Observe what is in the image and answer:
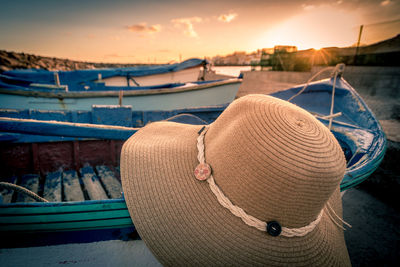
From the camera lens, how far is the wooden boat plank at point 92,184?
8.14ft

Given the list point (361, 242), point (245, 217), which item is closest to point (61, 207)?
point (245, 217)

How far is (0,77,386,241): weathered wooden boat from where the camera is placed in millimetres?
1325

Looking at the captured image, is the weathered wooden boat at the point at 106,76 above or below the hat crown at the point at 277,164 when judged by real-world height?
above

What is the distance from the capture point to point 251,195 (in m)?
1.03

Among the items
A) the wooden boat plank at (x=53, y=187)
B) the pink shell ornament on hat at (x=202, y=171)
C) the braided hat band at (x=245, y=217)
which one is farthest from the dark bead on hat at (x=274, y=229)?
the wooden boat plank at (x=53, y=187)

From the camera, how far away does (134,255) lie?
71.9 inches

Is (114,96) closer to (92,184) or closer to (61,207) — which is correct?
(92,184)

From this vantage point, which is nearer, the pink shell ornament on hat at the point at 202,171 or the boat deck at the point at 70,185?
the pink shell ornament on hat at the point at 202,171

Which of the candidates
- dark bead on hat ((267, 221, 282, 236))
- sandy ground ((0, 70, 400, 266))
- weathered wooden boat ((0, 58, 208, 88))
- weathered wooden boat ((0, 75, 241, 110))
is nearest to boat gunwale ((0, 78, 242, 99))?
weathered wooden boat ((0, 75, 241, 110))

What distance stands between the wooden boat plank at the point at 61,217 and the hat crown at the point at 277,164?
0.90m

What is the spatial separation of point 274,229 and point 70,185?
9.24ft

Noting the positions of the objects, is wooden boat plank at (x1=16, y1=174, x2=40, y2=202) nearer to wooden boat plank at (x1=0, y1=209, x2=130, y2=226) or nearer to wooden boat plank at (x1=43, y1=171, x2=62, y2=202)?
wooden boat plank at (x1=43, y1=171, x2=62, y2=202)

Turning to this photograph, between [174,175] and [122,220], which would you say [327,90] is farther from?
[122,220]

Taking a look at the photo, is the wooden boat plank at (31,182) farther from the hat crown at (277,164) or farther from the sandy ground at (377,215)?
the sandy ground at (377,215)
